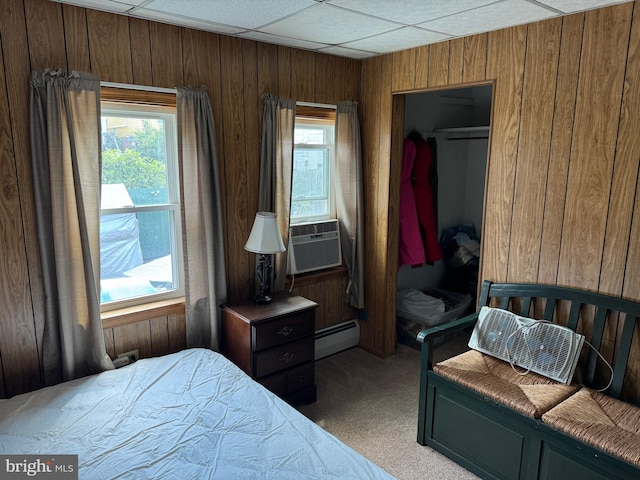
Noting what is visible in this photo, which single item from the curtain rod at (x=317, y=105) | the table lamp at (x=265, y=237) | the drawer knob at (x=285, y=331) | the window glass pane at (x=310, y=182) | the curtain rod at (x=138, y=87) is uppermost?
the curtain rod at (x=317, y=105)

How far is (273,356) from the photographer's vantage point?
2.78 m

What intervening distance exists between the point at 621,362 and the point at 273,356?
1892 mm

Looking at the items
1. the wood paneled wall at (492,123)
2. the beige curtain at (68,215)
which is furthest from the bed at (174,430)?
the wood paneled wall at (492,123)

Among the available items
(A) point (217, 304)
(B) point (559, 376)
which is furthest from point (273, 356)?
(B) point (559, 376)

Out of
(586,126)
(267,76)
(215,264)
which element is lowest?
(215,264)

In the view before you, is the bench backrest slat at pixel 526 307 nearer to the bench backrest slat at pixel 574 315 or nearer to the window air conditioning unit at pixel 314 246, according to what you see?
the bench backrest slat at pixel 574 315

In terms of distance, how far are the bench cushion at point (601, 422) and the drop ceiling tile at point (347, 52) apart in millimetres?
2579

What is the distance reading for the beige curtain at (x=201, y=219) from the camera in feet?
8.81

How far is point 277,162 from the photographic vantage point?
3.13 metres

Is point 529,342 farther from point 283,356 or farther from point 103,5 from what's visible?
point 103,5

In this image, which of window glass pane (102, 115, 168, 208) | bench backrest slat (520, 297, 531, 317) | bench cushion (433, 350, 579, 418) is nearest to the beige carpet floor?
bench cushion (433, 350, 579, 418)

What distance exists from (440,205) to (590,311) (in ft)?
7.18

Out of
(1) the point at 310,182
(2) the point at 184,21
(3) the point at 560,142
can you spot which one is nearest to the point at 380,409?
(1) the point at 310,182

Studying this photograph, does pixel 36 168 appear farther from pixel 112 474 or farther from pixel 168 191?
pixel 112 474
